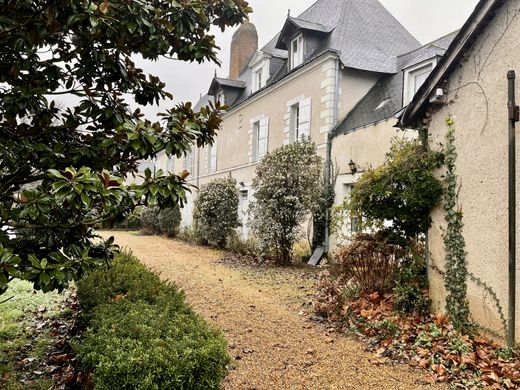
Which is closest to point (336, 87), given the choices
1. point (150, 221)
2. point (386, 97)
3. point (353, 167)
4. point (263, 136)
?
point (386, 97)

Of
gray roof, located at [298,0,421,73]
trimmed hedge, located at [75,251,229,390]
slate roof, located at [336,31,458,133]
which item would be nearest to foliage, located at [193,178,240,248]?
slate roof, located at [336,31,458,133]

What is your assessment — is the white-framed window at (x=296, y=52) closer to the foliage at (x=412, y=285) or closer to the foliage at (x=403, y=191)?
the foliage at (x=403, y=191)

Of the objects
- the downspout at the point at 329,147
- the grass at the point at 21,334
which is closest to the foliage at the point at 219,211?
the downspout at the point at 329,147

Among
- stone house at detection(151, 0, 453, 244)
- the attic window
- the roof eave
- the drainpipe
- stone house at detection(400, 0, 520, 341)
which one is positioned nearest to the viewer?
the drainpipe

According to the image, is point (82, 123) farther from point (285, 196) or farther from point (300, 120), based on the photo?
point (300, 120)

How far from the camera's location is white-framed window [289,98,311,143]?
460 inches

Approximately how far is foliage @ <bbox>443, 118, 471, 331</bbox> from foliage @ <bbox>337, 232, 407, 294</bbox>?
0.92 meters

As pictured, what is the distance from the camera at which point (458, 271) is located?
450 centimetres

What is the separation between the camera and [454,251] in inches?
180

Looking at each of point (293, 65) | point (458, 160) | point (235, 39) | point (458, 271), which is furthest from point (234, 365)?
point (235, 39)

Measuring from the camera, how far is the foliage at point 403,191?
4.86 metres

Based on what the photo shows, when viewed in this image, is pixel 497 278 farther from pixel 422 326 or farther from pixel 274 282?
pixel 274 282

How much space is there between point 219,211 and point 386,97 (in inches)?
261

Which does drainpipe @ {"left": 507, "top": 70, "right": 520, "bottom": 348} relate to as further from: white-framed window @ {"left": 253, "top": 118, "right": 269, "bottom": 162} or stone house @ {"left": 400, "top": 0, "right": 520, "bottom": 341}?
white-framed window @ {"left": 253, "top": 118, "right": 269, "bottom": 162}
